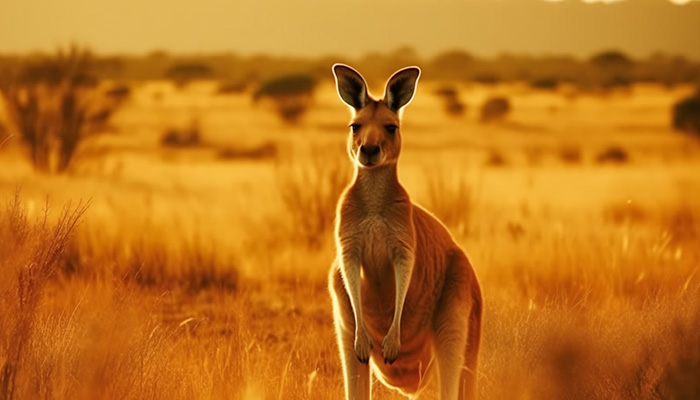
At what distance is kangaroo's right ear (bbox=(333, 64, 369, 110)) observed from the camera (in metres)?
4.82

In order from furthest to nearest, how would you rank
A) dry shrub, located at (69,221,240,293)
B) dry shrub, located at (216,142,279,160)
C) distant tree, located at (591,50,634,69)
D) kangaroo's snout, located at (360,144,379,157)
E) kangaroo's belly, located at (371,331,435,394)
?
distant tree, located at (591,50,634,69)
dry shrub, located at (216,142,279,160)
dry shrub, located at (69,221,240,293)
kangaroo's belly, located at (371,331,435,394)
kangaroo's snout, located at (360,144,379,157)

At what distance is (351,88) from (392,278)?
76 centimetres

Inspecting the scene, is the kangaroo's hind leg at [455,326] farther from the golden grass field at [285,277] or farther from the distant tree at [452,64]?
the distant tree at [452,64]

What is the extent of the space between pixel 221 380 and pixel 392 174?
4.77ft

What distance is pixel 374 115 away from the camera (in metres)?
4.73

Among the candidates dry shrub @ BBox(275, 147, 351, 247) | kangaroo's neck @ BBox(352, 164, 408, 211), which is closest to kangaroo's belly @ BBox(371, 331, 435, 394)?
kangaroo's neck @ BBox(352, 164, 408, 211)

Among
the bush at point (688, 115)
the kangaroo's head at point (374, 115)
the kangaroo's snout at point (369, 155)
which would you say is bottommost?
the bush at point (688, 115)

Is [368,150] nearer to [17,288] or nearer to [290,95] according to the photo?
[17,288]

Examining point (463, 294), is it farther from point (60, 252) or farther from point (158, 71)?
point (158, 71)

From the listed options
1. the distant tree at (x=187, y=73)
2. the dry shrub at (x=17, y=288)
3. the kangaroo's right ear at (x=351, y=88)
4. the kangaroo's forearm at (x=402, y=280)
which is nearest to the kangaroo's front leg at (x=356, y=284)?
the kangaroo's forearm at (x=402, y=280)

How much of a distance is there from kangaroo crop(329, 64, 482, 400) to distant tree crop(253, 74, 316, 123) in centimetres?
2879

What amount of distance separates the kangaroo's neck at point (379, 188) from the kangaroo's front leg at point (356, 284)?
0.18 meters

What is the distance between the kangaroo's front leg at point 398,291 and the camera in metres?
4.64

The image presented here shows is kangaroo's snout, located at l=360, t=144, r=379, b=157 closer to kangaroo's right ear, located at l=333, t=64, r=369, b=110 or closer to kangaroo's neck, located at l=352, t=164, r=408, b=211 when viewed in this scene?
kangaroo's neck, located at l=352, t=164, r=408, b=211
